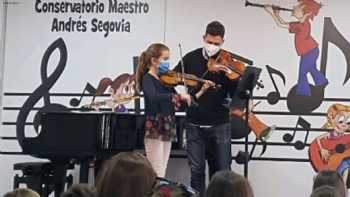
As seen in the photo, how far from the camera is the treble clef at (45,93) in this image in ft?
24.5

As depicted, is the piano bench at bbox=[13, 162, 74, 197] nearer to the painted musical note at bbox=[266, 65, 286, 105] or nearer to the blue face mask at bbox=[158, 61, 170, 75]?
the blue face mask at bbox=[158, 61, 170, 75]

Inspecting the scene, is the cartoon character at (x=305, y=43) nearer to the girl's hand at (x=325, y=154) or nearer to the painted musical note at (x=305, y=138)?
the painted musical note at (x=305, y=138)

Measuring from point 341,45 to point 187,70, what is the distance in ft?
6.27

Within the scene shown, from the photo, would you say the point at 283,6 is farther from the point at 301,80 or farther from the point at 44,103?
the point at 44,103

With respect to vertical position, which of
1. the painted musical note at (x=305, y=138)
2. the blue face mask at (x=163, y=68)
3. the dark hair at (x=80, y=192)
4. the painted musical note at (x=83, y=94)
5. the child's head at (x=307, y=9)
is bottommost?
the painted musical note at (x=305, y=138)

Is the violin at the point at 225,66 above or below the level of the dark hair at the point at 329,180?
above

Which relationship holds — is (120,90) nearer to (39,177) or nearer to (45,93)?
(45,93)

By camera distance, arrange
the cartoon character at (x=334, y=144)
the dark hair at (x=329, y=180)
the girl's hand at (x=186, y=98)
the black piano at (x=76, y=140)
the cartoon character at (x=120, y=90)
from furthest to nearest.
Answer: the cartoon character at (x=120, y=90) < the cartoon character at (x=334, y=144) < the black piano at (x=76, y=140) < the girl's hand at (x=186, y=98) < the dark hair at (x=329, y=180)

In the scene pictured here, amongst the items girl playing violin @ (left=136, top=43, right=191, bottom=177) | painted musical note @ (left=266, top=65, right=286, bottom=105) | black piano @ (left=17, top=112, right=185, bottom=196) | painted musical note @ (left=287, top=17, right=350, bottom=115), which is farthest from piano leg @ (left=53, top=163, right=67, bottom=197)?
painted musical note @ (left=287, top=17, right=350, bottom=115)

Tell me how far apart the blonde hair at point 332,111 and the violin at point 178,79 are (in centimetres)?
170

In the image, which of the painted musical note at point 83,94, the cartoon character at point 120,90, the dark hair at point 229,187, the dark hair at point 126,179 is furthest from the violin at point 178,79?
the dark hair at point 126,179

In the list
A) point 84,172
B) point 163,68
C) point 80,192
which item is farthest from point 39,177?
point 80,192

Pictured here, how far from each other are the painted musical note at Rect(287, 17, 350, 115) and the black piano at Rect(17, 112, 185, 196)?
188cm

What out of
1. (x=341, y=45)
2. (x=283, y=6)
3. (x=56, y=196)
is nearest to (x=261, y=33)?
(x=283, y=6)
